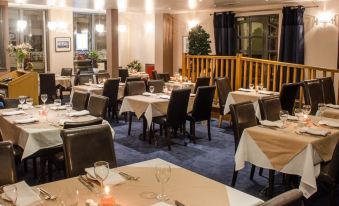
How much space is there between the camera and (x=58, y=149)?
4.20 metres

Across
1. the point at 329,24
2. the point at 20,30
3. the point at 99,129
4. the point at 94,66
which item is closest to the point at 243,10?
the point at 329,24

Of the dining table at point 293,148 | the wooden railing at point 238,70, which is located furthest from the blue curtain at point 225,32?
the dining table at point 293,148

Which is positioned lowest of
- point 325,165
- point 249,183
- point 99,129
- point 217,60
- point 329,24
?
point 249,183

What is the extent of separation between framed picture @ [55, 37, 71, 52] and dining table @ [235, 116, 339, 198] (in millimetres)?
9508

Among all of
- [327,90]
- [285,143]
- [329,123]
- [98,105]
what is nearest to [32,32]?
[98,105]

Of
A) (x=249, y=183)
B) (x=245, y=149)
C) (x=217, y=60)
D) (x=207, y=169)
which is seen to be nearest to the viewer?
(x=245, y=149)

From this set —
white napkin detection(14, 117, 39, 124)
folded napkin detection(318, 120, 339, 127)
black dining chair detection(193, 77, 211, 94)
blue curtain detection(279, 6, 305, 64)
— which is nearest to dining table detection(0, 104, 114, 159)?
white napkin detection(14, 117, 39, 124)

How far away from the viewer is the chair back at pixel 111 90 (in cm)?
774

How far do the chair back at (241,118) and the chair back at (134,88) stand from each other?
3.37 metres

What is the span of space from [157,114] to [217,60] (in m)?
3.11

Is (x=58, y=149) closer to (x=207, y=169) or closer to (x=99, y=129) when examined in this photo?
(x=99, y=129)

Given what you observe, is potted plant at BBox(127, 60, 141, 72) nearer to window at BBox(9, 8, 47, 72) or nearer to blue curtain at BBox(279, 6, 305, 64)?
window at BBox(9, 8, 47, 72)

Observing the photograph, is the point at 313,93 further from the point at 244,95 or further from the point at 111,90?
the point at 111,90

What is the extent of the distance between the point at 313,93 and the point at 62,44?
8.66 metres
